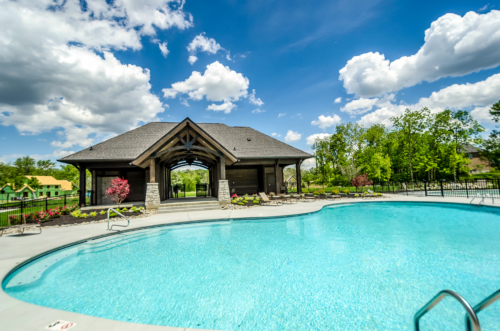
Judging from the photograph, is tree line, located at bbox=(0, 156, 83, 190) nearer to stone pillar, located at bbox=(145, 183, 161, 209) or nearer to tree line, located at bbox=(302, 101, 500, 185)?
stone pillar, located at bbox=(145, 183, 161, 209)

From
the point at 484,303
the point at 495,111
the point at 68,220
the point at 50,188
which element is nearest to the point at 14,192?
the point at 50,188

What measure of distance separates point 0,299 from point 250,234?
6129mm

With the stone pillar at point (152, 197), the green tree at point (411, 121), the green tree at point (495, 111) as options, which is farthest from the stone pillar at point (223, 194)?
the green tree at point (495, 111)

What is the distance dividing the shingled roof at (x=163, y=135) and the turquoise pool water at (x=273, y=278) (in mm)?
10069

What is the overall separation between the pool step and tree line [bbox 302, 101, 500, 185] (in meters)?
22.2

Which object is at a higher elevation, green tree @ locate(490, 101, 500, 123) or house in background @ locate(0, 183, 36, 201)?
green tree @ locate(490, 101, 500, 123)

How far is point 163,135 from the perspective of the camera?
15914 mm

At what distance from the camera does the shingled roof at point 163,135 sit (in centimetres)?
1521

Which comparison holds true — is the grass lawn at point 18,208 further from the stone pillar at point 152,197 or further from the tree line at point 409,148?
the tree line at point 409,148

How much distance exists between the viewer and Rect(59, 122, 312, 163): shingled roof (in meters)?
15.2

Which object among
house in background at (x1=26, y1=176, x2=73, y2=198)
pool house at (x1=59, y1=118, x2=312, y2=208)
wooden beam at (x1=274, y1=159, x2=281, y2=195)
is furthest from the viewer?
house in background at (x1=26, y1=176, x2=73, y2=198)

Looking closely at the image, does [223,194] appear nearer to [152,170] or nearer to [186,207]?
[186,207]

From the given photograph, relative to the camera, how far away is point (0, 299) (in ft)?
10.3

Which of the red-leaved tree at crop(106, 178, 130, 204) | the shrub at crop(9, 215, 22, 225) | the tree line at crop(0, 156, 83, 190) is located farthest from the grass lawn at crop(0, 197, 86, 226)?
the tree line at crop(0, 156, 83, 190)
